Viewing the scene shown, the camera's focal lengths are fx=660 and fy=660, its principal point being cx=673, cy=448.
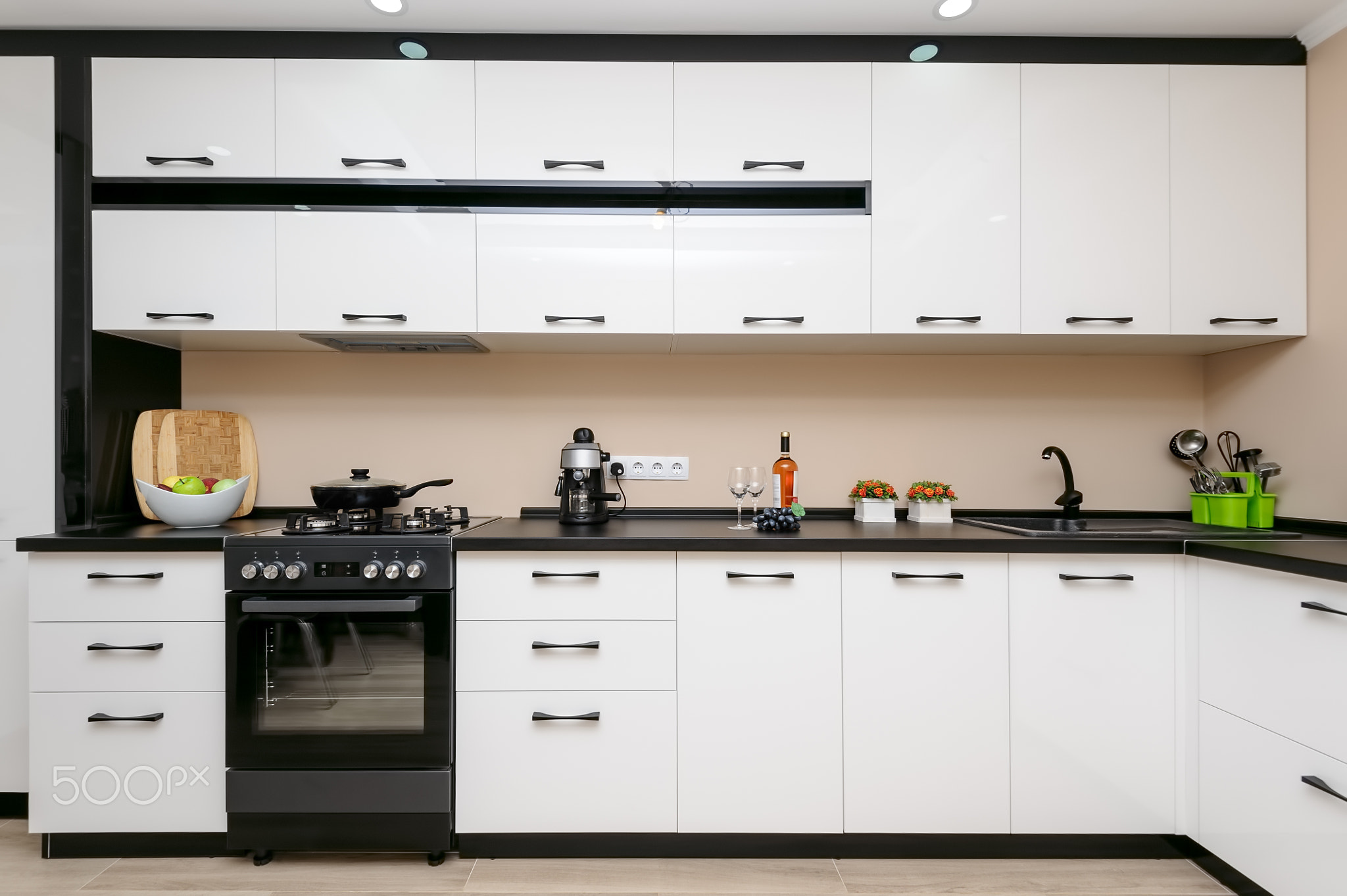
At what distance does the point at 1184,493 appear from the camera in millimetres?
2422

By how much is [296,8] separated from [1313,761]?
3.29m

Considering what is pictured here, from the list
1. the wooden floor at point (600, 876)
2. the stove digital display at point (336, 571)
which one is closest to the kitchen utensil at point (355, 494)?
the stove digital display at point (336, 571)

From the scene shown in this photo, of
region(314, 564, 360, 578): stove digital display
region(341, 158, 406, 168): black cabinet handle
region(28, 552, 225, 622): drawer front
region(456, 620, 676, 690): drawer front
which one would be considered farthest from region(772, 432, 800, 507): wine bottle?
region(28, 552, 225, 622): drawer front

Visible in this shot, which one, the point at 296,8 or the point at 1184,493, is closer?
the point at 296,8

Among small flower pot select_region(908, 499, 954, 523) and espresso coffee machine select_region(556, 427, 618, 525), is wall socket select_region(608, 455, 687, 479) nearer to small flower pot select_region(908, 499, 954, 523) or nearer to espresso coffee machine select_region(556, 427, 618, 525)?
espresso coffee machine select_region(556, 427, 618, 525)

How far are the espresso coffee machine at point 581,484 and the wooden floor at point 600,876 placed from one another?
0.99 meters

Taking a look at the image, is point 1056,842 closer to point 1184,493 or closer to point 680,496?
point 1184,493

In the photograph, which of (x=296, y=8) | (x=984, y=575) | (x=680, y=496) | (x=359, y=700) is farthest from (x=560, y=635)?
(x=296, y=8)

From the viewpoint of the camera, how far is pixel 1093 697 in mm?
1819

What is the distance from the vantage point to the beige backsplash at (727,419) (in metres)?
2.43

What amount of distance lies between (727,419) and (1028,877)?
5.32 ft

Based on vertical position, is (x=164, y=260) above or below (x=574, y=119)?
below

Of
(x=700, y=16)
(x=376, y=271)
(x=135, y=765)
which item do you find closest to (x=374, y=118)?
(x=376, y=271)

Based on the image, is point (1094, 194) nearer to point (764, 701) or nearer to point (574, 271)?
point (574, 271)
